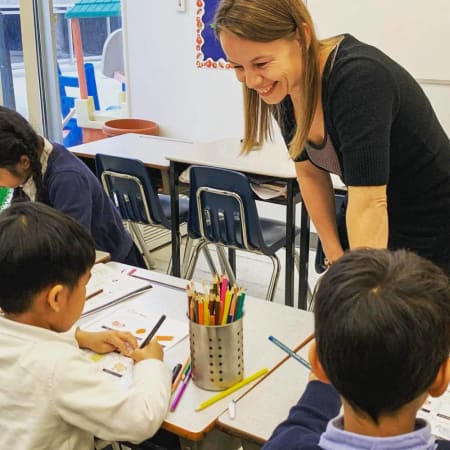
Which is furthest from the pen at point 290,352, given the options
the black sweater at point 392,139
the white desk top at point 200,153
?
the white desk top at point 200,153

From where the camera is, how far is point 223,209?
2.73 metres

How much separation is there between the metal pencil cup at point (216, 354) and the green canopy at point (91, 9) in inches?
154

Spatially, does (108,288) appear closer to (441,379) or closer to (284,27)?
(284,27)

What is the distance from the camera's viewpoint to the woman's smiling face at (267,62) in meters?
1.33

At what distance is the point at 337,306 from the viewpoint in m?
0.80

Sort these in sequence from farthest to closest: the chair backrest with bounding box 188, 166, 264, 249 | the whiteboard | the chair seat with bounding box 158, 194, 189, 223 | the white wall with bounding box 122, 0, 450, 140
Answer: the white wall with bounding box 122, 0, 450, 140 < the whiteboard < the chair seat with bounding box 158, 194, 189, 223 < the chair backrest with bounding box 188, 166, 264, 249

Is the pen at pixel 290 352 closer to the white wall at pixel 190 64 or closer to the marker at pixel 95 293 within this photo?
the marker at pixel 95 293

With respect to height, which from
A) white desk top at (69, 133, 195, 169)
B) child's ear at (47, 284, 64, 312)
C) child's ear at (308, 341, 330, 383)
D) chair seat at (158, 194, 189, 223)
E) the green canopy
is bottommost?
chair seat at (158, 194, 189, 223)

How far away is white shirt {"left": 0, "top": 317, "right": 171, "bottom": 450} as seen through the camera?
1.16 meters

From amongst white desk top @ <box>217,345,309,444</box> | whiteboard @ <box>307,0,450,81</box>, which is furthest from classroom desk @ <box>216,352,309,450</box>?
whiteboard @ <box>307,0,450,81</box>

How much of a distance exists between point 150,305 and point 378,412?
91 centimetres

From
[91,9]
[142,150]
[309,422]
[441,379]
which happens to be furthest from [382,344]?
[91,9]

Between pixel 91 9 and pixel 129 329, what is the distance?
378 cm

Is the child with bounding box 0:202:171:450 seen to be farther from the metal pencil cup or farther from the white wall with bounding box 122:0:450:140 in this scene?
the white wall with bounding box 122:0:450:140
